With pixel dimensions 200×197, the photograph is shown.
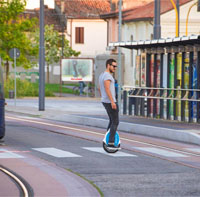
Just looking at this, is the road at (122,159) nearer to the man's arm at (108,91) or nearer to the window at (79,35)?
the man's arm at (108,91)

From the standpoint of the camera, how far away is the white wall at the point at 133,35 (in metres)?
62.9

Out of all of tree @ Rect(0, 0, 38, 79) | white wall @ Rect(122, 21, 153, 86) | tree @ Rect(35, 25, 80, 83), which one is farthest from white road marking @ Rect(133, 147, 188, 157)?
tree @ Rect(35, 25, 80, 83)

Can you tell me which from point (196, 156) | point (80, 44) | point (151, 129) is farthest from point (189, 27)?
point (196, 156)

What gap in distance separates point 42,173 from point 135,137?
8702mm

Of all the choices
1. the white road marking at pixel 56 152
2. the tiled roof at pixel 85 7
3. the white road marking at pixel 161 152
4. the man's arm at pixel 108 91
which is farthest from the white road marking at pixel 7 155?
the tiled roof at pixel 85 7

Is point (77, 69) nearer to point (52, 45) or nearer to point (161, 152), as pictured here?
point (161, 152)

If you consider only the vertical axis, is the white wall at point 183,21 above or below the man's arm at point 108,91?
above

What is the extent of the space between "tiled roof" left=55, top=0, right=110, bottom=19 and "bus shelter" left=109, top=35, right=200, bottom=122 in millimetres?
66275

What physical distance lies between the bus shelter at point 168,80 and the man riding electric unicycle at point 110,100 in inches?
306

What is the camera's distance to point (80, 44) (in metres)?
91.3

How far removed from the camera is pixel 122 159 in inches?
576

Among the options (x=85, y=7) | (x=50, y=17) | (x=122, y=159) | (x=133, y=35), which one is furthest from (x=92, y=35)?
(x=122, y=159)

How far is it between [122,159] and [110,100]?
130 centimetres

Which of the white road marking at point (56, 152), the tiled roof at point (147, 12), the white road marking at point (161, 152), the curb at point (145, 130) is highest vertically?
the tiled roof at point (147, 12)
